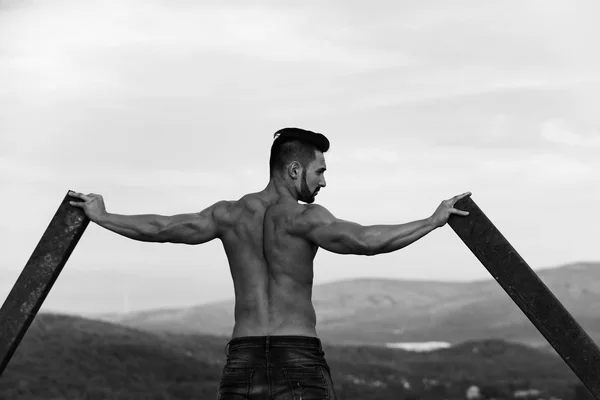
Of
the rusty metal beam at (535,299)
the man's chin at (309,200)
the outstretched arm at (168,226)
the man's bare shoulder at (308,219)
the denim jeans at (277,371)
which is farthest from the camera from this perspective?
the outstretched arm at (168,226)

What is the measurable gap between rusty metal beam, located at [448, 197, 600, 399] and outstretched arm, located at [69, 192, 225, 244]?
2.21 metres

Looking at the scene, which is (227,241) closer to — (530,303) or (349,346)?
(530,303)

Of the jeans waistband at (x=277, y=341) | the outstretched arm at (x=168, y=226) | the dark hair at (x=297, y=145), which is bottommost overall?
the jeans waistband at (x=277, y=341)

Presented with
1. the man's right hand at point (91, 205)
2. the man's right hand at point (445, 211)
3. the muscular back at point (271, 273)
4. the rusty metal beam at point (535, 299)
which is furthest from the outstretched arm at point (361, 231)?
the man's right hand at point (91, 205)

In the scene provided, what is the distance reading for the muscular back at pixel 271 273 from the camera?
27.8 feet

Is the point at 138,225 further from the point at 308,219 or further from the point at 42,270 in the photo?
the point at 308,219

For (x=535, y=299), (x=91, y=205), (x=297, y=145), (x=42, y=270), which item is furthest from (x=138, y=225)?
(x=535, y=299)

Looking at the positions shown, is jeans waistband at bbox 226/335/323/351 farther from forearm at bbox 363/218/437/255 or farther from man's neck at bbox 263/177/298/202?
man's neck at bbox 263/177/298/202

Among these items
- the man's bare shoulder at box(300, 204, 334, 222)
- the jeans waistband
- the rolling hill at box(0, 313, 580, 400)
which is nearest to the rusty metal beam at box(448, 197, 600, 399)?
the man's bare shoulder at box(300, 204, 334, 222)

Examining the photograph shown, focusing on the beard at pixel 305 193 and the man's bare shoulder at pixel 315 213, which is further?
the beard at pixel 305 193

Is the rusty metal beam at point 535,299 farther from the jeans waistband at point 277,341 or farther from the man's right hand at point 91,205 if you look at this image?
the man's right hand at point 91,205

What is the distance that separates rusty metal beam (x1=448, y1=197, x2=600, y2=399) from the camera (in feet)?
28.0

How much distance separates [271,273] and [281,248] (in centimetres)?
25

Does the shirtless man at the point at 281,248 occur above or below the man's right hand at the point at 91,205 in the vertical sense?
below
